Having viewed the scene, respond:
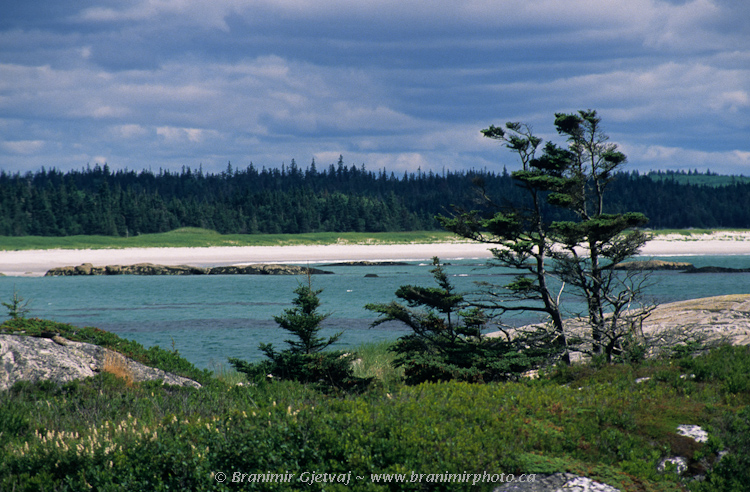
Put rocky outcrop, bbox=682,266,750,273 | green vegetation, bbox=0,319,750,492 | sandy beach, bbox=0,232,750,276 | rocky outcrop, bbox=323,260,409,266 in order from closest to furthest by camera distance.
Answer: green vegetation, bbox=0,319,750,492 → rocky outcrop, bbox=682,266,750,273 → sandy beach, bbox=0,232,750,276 → rocky outcrop, bbox=323,260,409,266

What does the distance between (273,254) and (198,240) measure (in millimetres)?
19616

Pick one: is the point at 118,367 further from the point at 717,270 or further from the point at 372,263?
the point at 717,270

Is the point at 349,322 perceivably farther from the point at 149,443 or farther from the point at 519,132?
the point at 149,443

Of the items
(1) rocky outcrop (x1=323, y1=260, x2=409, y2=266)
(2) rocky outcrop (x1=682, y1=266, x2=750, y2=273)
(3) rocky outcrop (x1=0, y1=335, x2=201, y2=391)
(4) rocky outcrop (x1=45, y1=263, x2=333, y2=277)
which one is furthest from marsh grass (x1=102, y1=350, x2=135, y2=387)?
(2) rocky outcrop (x1=682, y1=266, x2=750, y2=273)

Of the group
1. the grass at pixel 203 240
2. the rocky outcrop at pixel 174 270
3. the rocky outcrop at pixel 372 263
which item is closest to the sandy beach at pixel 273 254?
the rocky outcrop at pixel 174 270

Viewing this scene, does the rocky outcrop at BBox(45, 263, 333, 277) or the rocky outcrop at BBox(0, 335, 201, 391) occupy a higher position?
the rocky outcrop at BBox(0, 335, 201, 391)

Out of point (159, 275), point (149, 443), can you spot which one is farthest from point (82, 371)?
point (159, 275)

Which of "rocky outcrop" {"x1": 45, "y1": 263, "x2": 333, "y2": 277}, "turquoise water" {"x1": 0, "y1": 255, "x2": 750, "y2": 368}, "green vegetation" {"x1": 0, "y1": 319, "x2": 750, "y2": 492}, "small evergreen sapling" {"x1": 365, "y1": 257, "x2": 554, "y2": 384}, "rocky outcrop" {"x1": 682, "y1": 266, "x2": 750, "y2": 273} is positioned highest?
"green vegetation" {"x1": 0, "y1": 319, "x2": 750, "y2": 492}

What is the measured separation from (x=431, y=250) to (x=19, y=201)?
84818 millimetres

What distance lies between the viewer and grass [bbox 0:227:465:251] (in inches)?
3440

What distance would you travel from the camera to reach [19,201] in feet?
383

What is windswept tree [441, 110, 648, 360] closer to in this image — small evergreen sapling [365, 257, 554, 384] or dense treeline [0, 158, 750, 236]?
small evergreen sapling [365, 257, 554, 384]

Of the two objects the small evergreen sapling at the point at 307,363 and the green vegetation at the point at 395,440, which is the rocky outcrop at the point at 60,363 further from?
the green vegetation at the point at 395,440

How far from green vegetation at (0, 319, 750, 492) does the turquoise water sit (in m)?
7.30
